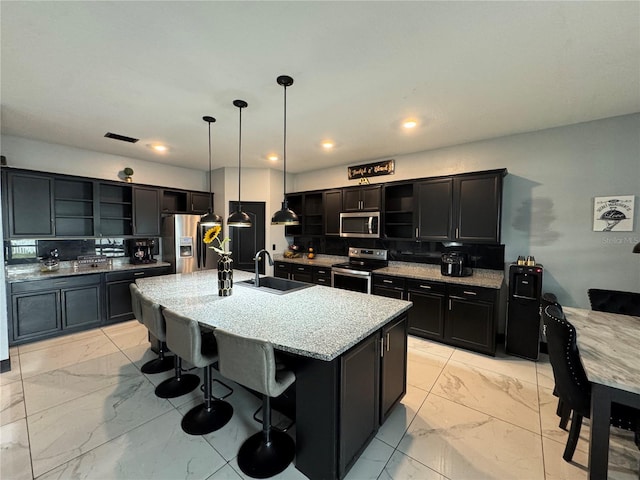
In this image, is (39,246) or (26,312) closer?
(26,312)

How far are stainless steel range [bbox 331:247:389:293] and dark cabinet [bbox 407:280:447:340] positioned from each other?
2.17 feet

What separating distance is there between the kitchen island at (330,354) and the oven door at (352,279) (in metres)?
1.57

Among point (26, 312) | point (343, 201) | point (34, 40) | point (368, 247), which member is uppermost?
point (34, 40)

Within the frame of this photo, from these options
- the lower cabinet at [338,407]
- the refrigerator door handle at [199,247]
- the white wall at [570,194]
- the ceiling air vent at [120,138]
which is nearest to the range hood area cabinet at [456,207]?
the white wall at [570,194]

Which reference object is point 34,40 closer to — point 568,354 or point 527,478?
point 568,354

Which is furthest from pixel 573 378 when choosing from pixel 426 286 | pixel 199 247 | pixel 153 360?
pixel 199 247

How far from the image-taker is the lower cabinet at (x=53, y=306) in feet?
10.5

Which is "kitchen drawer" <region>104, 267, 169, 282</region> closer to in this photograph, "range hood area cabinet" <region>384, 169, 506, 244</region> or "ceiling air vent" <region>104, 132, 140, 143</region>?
"ceiling air vent" <region>104, 132, 140, 143</region>

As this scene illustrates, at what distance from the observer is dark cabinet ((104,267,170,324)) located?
12.8 feet

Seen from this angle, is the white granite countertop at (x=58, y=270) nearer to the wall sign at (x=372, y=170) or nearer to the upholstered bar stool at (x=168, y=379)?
the upholstered bar stool at (x=168, y=379)

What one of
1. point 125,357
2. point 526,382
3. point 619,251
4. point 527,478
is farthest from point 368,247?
point 125,357

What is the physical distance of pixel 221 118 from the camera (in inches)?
112

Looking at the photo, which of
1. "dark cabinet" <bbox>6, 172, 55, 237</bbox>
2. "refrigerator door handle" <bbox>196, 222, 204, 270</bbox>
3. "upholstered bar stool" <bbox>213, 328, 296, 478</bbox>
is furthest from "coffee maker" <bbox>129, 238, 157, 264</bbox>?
"upholstered bar stool" <bbox>213, 328, 296, 478</bbox>

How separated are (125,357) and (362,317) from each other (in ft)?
9.63
